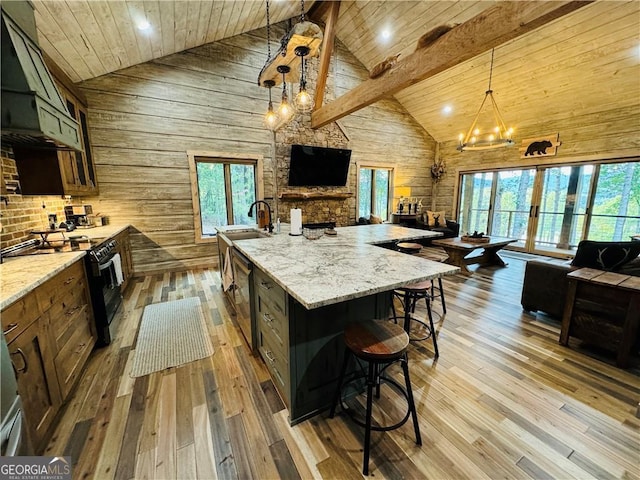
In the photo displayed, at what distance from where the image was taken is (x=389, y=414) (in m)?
1.69

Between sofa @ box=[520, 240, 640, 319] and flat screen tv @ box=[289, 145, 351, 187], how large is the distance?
4210 millimetres

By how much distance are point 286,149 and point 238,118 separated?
1.11 metres

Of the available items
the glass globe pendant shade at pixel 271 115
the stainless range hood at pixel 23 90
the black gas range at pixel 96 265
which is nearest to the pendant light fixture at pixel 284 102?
the glass globe pendant shade at pixel 271 115

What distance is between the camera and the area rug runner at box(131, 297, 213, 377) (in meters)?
2.23

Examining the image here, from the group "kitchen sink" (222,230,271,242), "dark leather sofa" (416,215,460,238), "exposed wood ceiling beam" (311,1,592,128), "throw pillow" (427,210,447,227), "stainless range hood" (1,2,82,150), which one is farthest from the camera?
"throw pillow" (427,210,447,227)

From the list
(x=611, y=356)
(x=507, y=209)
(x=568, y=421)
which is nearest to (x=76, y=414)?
(x=568, y=421)

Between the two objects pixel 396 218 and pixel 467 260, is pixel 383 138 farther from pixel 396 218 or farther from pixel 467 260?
pixel 467 260

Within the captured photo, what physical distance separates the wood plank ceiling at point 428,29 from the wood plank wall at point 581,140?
125mm

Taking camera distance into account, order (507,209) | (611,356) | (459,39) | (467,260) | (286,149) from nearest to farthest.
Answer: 1. (611,356)
2. (459,39)
3. (467,260)
4. (286,149)
5. (507,209)

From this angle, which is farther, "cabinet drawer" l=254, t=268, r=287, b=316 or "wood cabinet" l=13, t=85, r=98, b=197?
"wood cabinet" l=13, t=85, r=98, b=197

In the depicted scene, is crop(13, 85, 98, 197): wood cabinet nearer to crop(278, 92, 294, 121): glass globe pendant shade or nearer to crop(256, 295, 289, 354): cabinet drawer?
crop(278, 92, 294, 121): glass globe pendant shade

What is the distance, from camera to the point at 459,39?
9.16ft

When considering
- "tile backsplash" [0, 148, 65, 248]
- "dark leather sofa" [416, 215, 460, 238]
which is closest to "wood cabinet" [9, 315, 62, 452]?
"tile backsplash" [0, 148, 65, 248]

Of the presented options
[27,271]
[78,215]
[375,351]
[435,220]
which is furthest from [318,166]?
[375,351]
